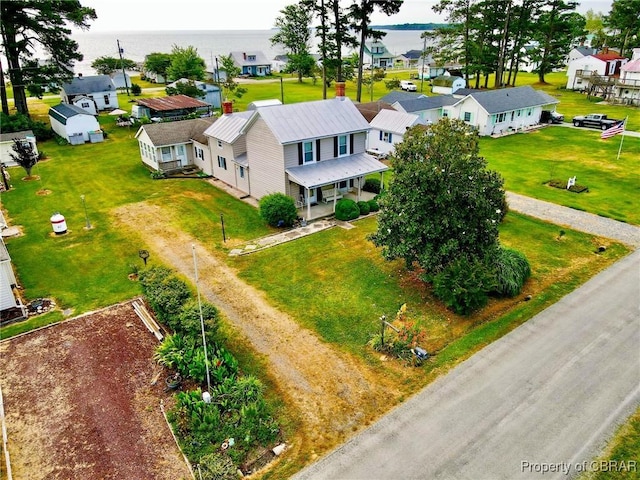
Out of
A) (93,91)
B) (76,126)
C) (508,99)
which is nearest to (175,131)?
(76,126)

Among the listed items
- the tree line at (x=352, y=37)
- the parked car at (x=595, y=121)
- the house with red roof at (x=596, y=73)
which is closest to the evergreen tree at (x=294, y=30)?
the tree line at (x=352, y=37)

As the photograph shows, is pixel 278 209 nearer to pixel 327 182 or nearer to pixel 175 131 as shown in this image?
pixel 327 182

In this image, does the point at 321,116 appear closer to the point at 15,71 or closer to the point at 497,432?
the point at 497,432

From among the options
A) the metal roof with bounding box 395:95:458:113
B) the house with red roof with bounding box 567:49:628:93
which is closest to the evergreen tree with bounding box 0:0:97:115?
the metal roof with bounding box 395:95:458:113

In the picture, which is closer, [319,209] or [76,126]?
[319,209]

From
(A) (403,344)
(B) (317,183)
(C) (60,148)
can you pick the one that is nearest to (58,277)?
(B) (317,183)

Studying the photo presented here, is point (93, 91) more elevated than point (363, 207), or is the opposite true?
point (93, 91)
